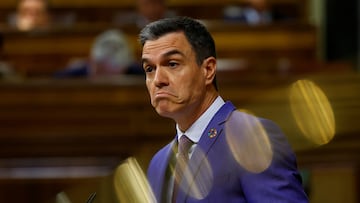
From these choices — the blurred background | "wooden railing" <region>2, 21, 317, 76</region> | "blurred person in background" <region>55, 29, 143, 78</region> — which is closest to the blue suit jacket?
the blurred background

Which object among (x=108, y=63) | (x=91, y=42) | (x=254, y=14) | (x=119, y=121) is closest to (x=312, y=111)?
(x=119, y=121)

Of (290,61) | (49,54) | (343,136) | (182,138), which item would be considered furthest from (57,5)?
(182,138)

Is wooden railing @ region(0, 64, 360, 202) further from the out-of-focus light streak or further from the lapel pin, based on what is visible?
the lapel pin

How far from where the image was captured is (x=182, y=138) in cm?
171

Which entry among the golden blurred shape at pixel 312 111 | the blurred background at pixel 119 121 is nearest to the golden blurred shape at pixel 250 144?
the blurred background at pixel 119 121

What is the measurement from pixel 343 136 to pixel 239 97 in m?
0.57

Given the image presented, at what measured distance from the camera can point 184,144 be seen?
1.70m

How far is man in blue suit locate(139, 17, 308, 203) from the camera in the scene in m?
1.55

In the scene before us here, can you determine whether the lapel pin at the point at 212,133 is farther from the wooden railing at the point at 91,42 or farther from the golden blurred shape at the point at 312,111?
the wooden railing at the point at 91,42

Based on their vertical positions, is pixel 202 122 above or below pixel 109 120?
above

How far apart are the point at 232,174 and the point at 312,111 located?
2.88 m

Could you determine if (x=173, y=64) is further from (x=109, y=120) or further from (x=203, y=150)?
(x=109, y=120)

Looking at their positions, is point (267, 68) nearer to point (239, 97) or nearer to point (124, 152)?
point (239, 97)

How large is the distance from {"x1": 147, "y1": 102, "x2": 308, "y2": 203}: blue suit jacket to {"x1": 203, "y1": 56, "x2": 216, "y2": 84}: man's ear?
7 centimetres
